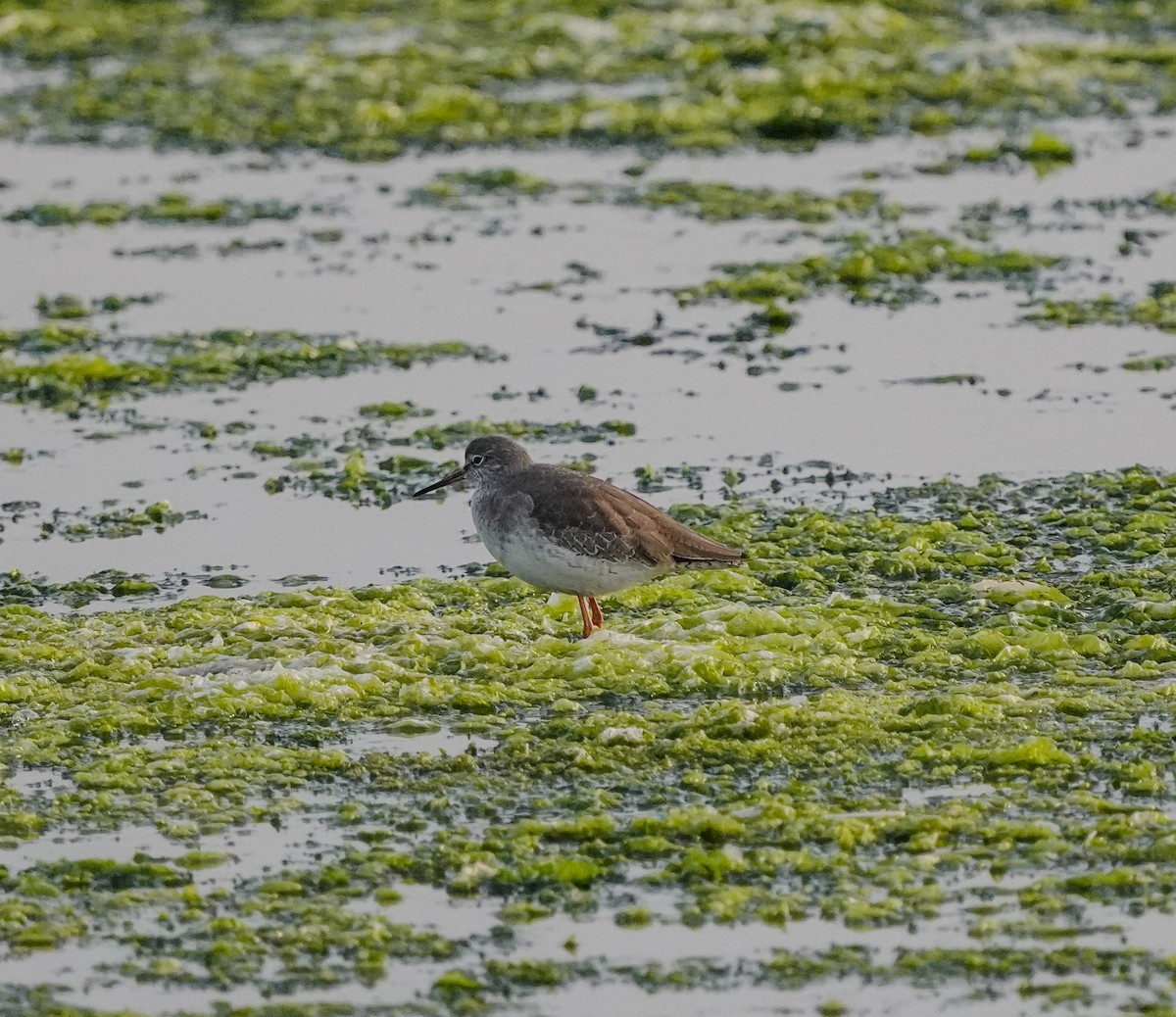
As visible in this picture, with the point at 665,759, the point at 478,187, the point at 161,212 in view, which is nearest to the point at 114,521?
the point at 665,759

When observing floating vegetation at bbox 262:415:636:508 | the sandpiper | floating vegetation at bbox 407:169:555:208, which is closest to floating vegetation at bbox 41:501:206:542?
floating vegetation at bbox 262:415:636:508

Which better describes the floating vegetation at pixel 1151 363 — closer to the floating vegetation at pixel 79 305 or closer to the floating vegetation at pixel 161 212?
the floating vegetation at pixel 79 305

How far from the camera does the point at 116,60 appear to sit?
17.4 m

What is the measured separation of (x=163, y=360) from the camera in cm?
1079

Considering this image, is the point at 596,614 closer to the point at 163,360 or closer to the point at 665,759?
the point at 665,759

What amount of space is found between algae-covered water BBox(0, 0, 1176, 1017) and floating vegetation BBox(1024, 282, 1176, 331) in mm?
29

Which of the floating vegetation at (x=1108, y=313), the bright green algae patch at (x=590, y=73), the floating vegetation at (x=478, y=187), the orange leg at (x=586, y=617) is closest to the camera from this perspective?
the orange leg at (x=586, y=617)

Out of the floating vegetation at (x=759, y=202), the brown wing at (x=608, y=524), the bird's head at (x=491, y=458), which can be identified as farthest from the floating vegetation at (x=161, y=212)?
the brown wing at (x=608, y=524)

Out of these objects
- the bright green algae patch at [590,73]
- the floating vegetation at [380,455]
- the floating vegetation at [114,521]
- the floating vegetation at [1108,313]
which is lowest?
the floating vegetation at [114,521]

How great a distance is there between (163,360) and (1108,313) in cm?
495

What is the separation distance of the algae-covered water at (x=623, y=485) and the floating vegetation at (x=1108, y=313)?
0.10 feet

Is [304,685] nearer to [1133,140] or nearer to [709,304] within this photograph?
[709,304]

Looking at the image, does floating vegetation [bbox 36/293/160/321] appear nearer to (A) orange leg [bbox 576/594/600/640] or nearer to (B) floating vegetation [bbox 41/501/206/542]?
(B) floating vegetation [bbox 41/501/206/542]

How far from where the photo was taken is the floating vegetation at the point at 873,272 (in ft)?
37.8
